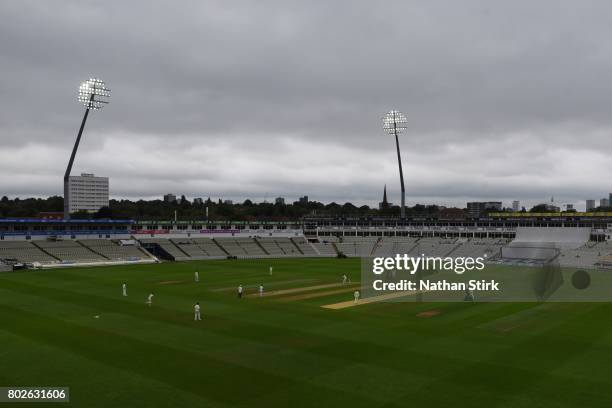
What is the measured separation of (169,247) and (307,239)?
100 ft

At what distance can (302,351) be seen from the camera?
23.3 meters

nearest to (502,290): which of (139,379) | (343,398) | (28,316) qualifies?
(343,398)

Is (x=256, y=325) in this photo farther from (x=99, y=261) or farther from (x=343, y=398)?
(x=99, y=261)

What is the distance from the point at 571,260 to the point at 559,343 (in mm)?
55870

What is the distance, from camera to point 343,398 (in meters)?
17.2

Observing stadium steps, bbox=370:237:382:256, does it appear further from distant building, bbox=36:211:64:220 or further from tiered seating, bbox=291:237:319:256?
distant building, bbox=36:211:64:220


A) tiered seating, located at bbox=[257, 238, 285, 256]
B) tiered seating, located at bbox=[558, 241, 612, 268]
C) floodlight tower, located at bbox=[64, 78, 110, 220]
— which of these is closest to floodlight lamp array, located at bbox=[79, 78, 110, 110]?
floodlight tower, located at bbox=[64, 78, 110, 220]

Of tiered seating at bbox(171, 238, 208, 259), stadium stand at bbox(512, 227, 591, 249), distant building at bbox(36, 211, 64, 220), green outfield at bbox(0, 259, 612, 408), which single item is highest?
distant building at bbox(36, 211, 64, 220)

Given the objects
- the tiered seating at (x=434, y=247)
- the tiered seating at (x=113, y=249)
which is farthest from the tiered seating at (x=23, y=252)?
the tiered seating at (x=434, y=247)

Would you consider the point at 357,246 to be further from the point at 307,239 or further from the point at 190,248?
the point at 190,248

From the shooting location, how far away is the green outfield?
17.7 m

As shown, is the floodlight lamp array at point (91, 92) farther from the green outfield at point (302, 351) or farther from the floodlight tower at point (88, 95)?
the green outfield at point (302, 351)

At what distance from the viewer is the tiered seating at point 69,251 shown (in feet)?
234

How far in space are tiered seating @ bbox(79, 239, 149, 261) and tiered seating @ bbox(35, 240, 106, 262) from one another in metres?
1.46
